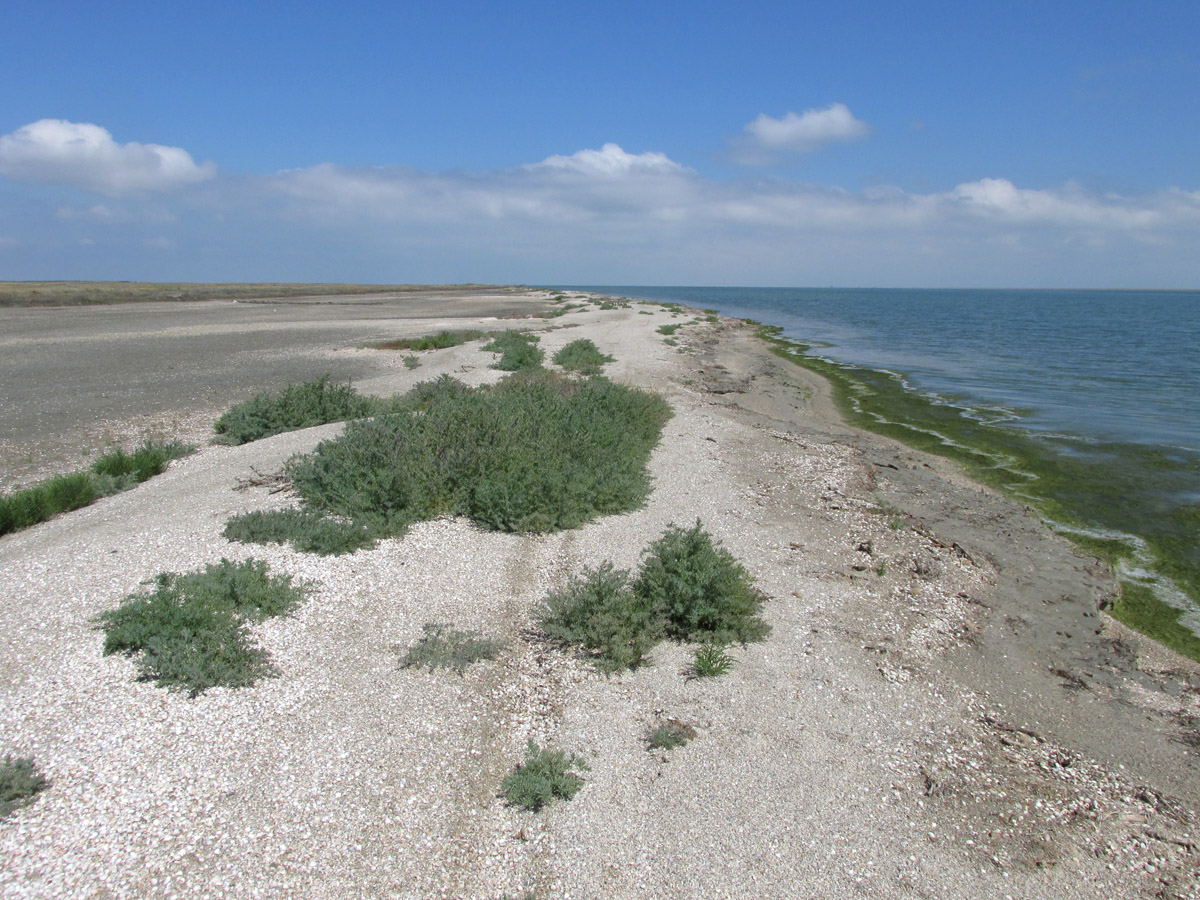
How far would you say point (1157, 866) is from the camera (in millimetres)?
4492

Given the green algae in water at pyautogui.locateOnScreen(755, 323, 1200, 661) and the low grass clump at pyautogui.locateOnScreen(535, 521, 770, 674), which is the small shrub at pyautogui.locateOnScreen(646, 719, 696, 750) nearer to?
the low grass clump at pyautogui.locateOnScreen(535, 521, 770, 674)

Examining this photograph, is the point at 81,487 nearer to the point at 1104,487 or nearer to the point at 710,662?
the point at 710,662

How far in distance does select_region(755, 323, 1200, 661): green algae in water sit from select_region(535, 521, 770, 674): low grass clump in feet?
16.6

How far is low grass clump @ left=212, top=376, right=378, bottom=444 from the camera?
14039 mm

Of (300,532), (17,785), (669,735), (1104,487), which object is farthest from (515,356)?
(17,785)

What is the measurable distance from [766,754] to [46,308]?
6836 centimetres

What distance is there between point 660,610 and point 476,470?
388cm

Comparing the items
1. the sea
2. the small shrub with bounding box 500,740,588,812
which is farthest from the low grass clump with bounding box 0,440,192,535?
the sea

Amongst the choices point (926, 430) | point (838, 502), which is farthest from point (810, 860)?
point (926, 430)

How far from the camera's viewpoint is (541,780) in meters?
4.79

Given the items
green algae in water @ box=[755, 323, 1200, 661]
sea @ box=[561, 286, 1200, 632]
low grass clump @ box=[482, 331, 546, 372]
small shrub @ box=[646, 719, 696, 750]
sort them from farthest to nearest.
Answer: low grass clump @ box=[482, 331, 546, 372] → sea @ box=[561, 286, 1200, 632] → green algae in water @ box=[755, 323, 1200, 661] → small shrub @ box=[646, 719, 696, 750]

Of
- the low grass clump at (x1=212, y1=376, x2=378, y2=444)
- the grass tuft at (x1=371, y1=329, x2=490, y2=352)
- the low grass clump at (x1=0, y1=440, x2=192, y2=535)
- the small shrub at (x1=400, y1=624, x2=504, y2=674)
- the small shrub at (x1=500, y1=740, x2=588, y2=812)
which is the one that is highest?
the grass tuft at (x1=371, y1=329, x2=490, y2=352)

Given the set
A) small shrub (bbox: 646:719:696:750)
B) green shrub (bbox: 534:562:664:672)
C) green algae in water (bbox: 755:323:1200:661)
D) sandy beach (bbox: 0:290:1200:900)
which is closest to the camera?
sandy beach (bbox: 0:290:1200:900)

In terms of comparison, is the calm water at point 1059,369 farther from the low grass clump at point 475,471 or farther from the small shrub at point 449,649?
the small shrub at point 449,649
